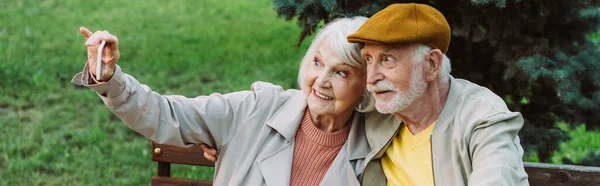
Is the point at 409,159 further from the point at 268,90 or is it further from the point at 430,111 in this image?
the point at 268,90

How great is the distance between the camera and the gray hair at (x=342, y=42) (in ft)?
10.4

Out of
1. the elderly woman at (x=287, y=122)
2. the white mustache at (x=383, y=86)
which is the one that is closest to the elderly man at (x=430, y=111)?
the white mustache at (x=383, y=86)

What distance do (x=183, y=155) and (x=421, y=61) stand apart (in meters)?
1.25

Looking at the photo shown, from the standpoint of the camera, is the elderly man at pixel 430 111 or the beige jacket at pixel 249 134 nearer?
the elderly man at pixel 430 111

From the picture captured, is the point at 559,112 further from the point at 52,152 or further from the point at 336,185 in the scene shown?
the point at 52,152

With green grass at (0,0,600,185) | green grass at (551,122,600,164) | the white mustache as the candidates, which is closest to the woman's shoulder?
the white mustache

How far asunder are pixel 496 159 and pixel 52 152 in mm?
4089

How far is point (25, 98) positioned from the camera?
7.15m

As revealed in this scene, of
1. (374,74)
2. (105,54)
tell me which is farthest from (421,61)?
(105,54)

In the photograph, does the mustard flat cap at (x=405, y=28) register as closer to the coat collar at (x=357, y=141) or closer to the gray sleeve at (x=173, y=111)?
the coat collar at (x=357, y=141)

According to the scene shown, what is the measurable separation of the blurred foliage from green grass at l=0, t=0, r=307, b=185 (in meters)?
2.14

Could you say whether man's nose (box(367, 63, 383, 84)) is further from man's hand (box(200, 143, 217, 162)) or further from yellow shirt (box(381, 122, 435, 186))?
man's hand (box(200, 143, 217, 162))

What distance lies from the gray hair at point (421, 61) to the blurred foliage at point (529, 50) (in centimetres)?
71

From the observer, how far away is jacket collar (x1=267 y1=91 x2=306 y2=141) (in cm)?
338
